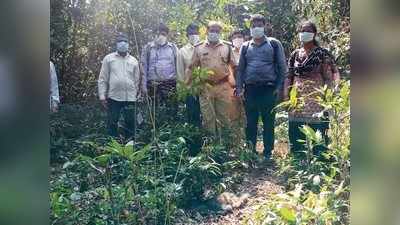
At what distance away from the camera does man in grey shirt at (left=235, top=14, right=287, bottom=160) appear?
430 cm

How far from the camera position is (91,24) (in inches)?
169

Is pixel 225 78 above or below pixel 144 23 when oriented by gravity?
below

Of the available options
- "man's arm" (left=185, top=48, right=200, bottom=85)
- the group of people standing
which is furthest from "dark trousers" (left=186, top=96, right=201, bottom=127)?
"man's arm" (left=185, top=48, right=200, bottom=85)

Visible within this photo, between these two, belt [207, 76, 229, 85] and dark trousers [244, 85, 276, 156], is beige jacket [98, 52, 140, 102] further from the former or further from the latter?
dark trousers [244, 85, 276, 156]

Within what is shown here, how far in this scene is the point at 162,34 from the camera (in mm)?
4285

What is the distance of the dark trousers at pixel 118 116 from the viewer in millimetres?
4336

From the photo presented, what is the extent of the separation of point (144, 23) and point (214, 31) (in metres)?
0.47

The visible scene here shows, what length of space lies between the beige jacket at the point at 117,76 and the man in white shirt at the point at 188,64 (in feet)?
0.96

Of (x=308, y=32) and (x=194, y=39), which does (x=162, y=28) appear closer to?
(x=194, y=39)

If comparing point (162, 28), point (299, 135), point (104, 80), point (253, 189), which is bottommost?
point (253, 189)

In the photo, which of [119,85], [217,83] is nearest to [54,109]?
[119,85]

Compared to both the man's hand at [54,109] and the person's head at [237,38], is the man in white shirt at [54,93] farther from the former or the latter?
the person's head at [237,38]

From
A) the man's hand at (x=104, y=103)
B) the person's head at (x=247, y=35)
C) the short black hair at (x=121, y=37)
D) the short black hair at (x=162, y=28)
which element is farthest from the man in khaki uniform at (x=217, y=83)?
the man's hand at (x=104, y=103)
